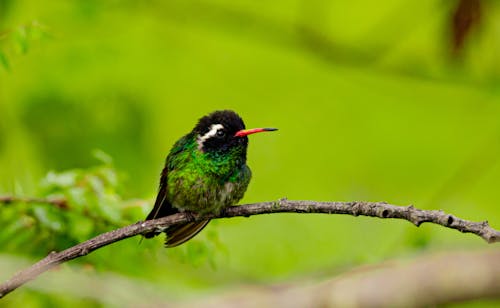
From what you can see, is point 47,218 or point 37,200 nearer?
point 37,200

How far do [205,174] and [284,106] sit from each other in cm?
804

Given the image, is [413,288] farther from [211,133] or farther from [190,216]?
[211,133]

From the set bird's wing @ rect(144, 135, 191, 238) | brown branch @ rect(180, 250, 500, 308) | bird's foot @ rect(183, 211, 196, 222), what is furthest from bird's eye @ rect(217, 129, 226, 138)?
brown branch @ rect(180, 250, 500, 308)

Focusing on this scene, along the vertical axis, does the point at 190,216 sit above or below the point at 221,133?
below

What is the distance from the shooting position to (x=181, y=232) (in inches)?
219

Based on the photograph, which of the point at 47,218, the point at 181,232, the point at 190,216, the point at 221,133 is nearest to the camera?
the point at 190,216

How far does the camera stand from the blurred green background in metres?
9.34

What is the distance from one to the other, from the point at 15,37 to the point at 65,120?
489 centimetres

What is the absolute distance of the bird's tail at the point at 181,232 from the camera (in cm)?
553

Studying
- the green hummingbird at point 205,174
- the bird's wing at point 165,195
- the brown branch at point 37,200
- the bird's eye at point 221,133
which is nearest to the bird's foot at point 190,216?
the green hummingbird at point 205,174

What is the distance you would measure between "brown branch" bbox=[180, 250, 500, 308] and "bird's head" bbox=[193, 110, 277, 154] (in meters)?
3.43

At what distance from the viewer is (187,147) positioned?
5.94 m

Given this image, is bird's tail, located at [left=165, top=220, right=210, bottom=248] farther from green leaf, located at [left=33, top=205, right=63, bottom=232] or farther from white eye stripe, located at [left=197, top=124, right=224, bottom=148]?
green leaf, located at [left=33, top=205, right=63, bottom=232]

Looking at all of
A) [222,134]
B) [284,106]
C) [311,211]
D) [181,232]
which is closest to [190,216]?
[181,232]
